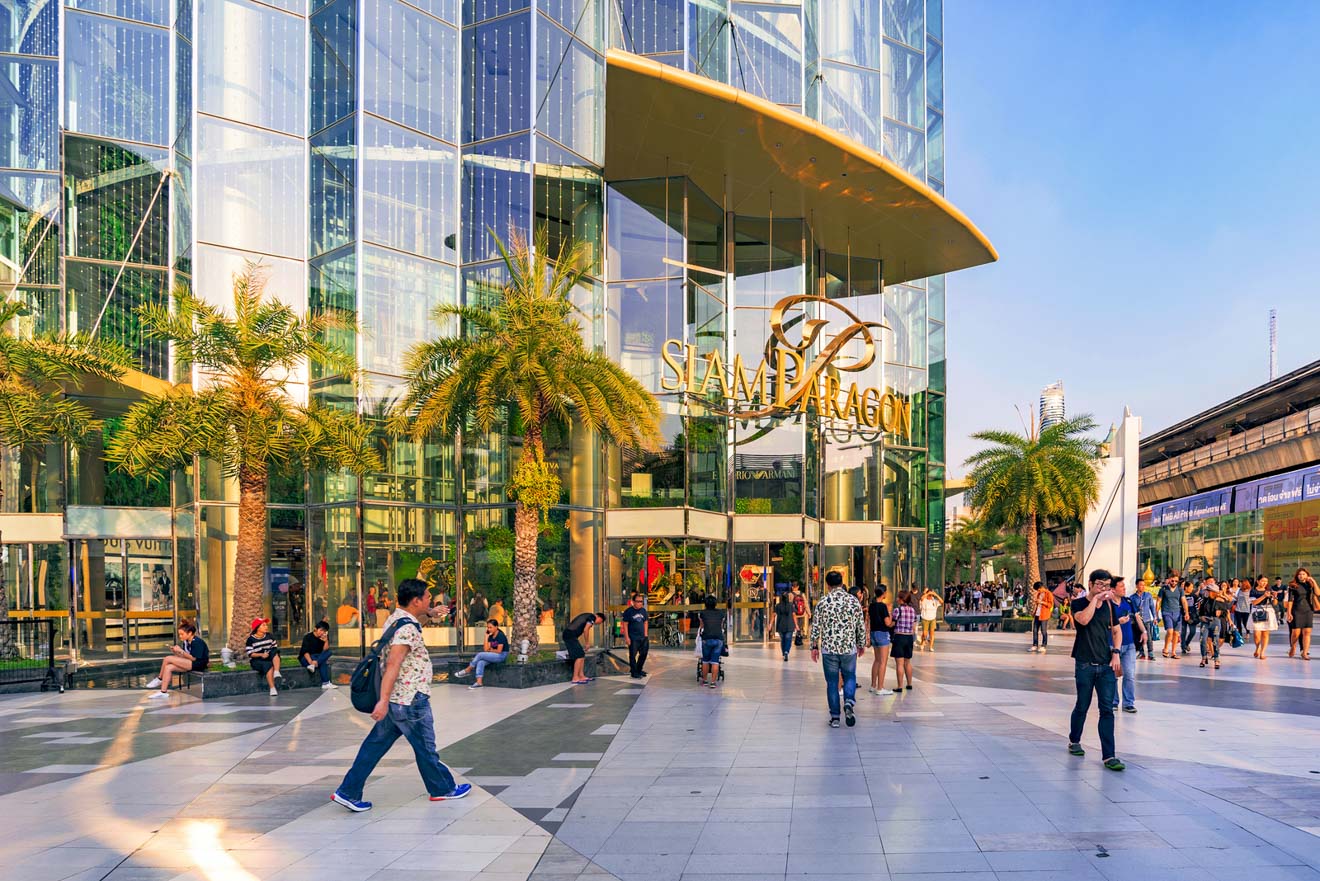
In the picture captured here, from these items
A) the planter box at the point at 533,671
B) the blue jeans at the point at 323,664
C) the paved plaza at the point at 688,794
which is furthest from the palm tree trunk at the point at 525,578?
the paved plaza at the point at 688,794

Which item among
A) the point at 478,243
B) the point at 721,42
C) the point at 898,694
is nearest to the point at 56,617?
the point at 478,243

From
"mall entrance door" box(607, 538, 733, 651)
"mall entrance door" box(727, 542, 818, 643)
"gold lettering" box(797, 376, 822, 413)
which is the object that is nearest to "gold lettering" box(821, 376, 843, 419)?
"gold lettering" box(797, 376, 822, 413)

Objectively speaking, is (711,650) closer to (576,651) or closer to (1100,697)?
(576,651)

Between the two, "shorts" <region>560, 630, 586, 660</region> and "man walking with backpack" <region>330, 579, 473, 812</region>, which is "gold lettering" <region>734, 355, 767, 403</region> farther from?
"man walking with backpack" <region>330, 579, 473, 812</region>

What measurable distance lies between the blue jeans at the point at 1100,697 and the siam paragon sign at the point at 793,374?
1758 centimetres

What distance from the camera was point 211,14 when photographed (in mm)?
26547

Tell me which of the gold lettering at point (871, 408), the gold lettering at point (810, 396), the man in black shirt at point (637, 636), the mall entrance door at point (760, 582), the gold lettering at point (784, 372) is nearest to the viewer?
the man in black shirt at point (637, 636)

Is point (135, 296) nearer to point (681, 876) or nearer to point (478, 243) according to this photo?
point (478, 243)

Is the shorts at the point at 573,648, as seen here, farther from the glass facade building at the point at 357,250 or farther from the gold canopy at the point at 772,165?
the gold canopy at the point at 772,165

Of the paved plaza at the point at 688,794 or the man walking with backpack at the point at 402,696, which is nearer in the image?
the paved plaza at the point at 688,794

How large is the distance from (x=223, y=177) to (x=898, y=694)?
20348 millimetres

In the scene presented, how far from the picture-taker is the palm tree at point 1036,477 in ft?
131

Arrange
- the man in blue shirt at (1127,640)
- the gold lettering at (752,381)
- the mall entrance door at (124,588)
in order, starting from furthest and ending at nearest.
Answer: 1. the gold lettering at (752,381)
2. the mall entrance door at (124,588)
3. the man in blue shirt at (1127,640)

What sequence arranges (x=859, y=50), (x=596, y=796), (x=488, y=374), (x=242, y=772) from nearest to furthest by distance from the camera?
(x=596, y=796) < (x=242, y=772) < (x=488, y=374) < (x=859, y=50)
